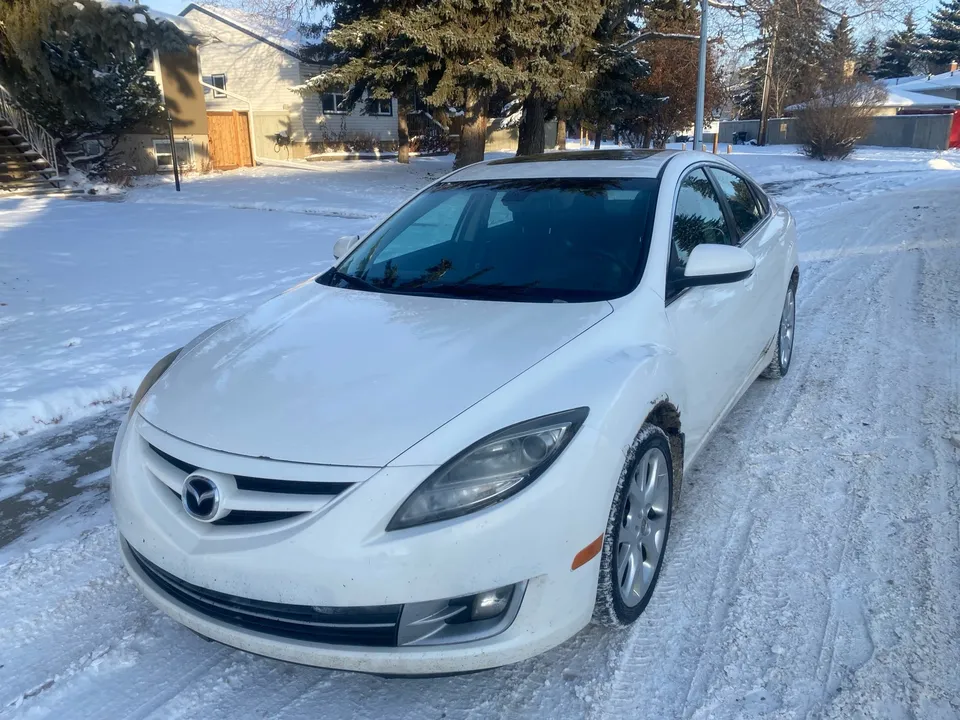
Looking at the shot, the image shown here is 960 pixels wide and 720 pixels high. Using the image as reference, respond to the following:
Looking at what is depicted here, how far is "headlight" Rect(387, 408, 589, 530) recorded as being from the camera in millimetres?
2172

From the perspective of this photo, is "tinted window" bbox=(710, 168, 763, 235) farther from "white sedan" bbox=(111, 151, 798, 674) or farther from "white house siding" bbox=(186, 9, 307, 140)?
"white house siding" bbox=(186, 9, 307, 140)

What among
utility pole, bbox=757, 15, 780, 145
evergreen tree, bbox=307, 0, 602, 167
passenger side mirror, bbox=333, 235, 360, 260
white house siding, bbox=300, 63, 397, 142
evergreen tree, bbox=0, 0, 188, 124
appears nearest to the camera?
passenger side mirror, bbox=333, 235, 360, 260

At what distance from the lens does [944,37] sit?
68.1 metres

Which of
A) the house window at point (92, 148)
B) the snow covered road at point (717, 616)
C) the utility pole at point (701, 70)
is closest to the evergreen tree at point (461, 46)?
the utility pole at point (701, 70)

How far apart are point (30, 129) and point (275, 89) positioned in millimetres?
14526

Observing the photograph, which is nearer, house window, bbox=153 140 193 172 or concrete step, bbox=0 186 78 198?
concrete step, bbox=0 186 78 198

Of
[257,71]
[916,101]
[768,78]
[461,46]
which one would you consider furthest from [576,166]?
[916,101]

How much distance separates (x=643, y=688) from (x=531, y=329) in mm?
1277

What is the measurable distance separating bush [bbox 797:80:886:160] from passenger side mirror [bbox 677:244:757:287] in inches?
1091

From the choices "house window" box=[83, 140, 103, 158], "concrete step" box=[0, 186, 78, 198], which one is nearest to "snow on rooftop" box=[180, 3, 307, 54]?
"house window" box=[83, 140, 103, 158]

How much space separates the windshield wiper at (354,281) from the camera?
141 inches

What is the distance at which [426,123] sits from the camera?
34.9 m

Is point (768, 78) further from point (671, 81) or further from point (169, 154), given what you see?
point (169, 154)

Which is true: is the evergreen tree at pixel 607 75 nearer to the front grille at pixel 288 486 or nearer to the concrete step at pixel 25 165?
the concrete step at pixel 25 165
